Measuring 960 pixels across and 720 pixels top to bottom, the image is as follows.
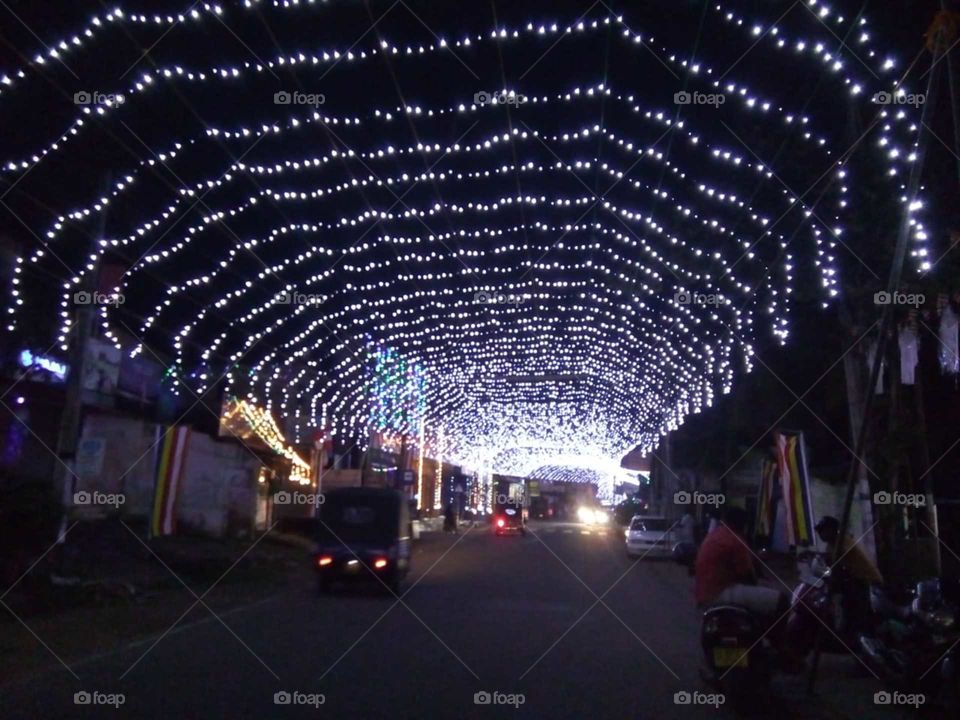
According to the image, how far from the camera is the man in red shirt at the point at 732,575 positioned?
31.4 feet

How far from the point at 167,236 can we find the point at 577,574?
507 inches

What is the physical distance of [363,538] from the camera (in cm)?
2328

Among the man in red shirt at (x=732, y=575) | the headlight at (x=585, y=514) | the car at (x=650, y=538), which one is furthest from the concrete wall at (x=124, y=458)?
the headlight at (x=585, y=514)

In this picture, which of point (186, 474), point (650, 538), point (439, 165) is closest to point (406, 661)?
point (439, 165)

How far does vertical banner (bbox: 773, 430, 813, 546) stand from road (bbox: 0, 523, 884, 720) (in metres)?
1.89

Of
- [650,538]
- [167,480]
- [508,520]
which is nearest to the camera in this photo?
[167,480]

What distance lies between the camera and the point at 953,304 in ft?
47.8

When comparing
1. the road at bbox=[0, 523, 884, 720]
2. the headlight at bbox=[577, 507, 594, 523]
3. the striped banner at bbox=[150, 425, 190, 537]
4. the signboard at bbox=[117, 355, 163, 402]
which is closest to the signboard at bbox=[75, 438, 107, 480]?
the signboard at bbox=[117, 355, 163, 402]

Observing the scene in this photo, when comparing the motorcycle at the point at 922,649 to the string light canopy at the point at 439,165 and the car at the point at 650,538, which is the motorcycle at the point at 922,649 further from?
the car at the point at 650,538

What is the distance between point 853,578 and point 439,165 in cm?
1159

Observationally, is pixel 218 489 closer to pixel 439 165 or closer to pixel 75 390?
pixel 75 390

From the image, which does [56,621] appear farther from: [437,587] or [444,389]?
[444,389]

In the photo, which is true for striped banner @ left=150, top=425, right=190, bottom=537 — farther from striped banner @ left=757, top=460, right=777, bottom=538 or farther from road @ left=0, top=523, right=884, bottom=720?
striped banner @ left=757, top=460, right=777, bottom=538

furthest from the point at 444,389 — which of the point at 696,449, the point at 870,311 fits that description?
the point at 870,311
